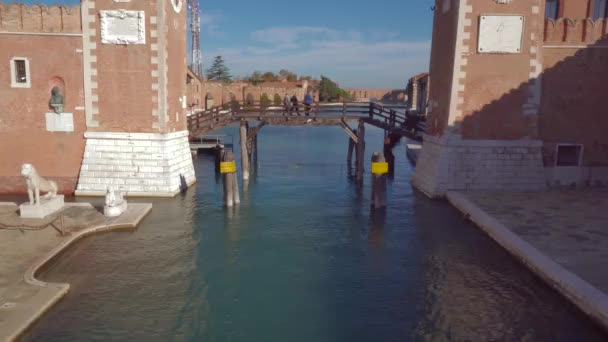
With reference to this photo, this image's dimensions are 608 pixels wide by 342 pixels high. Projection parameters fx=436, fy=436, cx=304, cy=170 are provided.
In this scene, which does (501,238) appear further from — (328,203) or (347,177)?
(347,177)

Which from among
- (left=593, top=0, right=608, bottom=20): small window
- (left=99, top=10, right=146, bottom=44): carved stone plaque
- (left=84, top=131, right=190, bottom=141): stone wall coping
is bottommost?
(left=84, top=131, right=190, bottom=141): stone wall coping

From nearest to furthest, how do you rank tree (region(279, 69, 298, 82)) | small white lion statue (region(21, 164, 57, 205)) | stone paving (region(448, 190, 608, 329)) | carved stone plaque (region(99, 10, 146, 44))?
stone paving (region(448, 190, 608, 329)) < small white lion statue (region(21, 164, 57, 205)) < carved stone plaque (region(99, 10, 146, 44)) < tree (region(279, 69, 298, 82))

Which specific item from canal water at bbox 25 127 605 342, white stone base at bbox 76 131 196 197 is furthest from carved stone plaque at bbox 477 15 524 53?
white stone base at bbox 76 131 196 197

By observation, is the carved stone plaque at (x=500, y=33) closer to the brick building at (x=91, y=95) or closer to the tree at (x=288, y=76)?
the brick building at (x=91, y=95)

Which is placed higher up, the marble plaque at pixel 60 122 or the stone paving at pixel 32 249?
the marble plaque at pixel 60 122

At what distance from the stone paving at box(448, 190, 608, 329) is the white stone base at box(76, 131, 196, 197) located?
37.8ft

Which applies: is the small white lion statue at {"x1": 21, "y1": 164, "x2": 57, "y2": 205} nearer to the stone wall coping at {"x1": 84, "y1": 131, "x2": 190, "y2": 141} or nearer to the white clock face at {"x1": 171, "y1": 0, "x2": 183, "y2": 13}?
the stone wall coping at {"x1": 84, "y1": 131, "x2": 190, "y2": 141}

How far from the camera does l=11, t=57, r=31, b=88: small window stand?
17.0m

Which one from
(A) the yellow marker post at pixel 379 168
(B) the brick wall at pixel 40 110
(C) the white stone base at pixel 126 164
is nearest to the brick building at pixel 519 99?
(A) the yellow marker post at pixel 379 168

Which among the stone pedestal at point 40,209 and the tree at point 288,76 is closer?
the stone pedestal at point 40,209

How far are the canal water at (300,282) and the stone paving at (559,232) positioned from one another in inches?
14.9

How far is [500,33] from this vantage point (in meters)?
16.7

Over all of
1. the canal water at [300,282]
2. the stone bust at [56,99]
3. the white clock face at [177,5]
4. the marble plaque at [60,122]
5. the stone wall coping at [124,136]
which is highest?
the white clock face at [177,5]

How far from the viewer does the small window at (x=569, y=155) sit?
17.9 m
